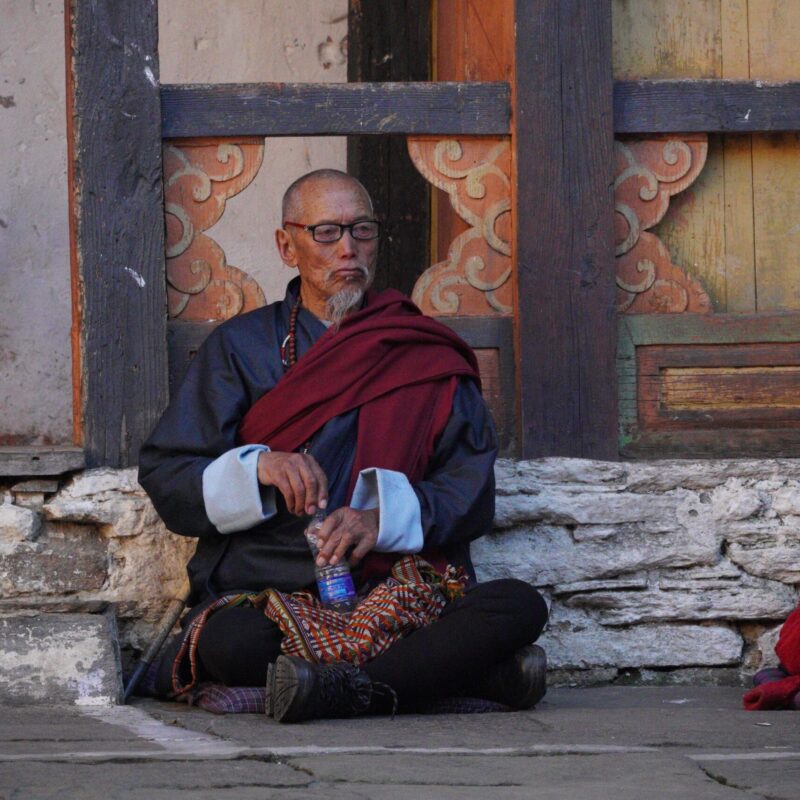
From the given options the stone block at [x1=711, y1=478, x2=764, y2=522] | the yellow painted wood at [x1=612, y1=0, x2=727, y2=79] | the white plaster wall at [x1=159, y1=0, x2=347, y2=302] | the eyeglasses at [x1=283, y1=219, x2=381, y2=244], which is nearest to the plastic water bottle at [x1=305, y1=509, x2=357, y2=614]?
the eyeglasses at [x1=283, y1=219, x2=381, y2=244]

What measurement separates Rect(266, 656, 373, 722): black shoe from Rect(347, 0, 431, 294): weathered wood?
259cm

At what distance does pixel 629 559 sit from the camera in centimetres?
459

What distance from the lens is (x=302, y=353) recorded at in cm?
434

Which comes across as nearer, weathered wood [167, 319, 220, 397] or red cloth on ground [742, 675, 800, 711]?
red cloth on ground [742, 675, 800, 711]

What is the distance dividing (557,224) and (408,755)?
1967mm

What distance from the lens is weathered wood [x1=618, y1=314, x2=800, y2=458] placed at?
4695 mm

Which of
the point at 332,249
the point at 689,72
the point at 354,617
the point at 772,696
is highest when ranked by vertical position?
the point at 689,72

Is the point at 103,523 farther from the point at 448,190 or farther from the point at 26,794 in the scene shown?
the point at 26,794

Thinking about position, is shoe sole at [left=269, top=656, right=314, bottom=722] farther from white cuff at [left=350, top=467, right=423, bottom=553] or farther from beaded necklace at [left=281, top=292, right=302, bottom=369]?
beaded necklace at [left=281, top=292, right=302, bottom=369]

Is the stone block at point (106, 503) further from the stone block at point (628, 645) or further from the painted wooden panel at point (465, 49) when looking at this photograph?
the painted wooden panel at point (465, 49)

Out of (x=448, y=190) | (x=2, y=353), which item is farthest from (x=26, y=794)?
(x=2, y=353)

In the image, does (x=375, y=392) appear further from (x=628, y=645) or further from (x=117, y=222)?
(x=628, y=645)

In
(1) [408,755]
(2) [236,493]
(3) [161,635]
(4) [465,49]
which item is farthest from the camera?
(4) [465,49]

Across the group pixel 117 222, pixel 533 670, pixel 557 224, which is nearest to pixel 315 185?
pixel 117 222
